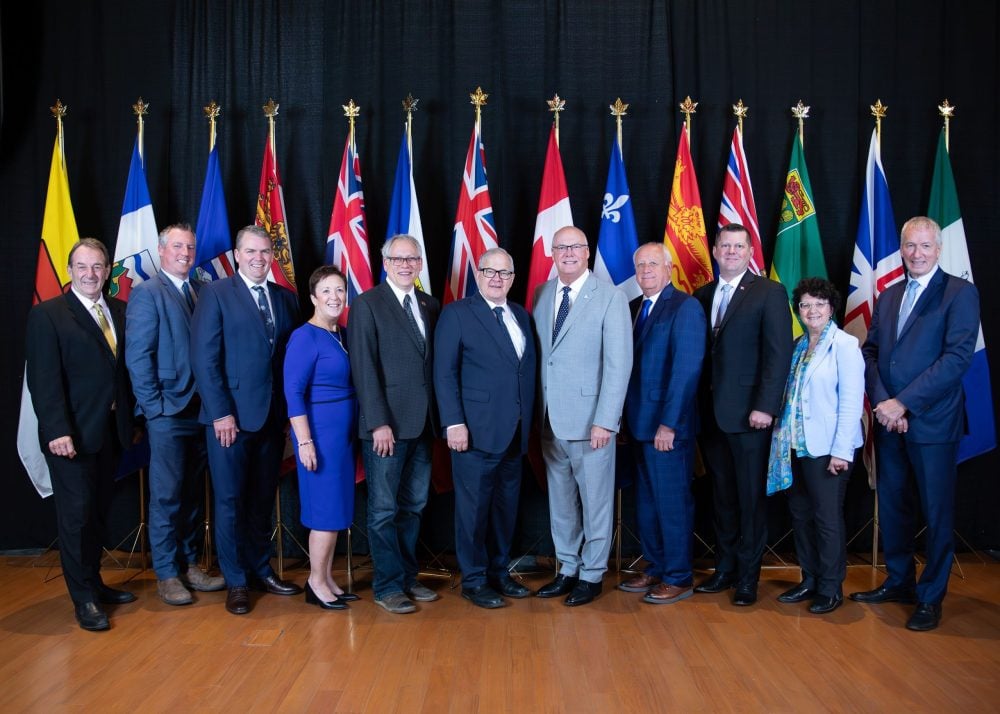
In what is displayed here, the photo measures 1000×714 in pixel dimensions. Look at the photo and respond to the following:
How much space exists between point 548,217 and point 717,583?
209 cm

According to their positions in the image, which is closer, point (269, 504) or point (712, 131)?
point (269, 504)

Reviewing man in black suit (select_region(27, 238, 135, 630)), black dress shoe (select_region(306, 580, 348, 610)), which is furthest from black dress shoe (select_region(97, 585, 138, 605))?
black dress shoe (select_region(306, 580, 348, 610))

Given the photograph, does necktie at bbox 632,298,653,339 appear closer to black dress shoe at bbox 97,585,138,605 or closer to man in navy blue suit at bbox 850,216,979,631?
man in navy blue suit at bbox 850,216,979,631

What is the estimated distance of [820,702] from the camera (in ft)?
9.19

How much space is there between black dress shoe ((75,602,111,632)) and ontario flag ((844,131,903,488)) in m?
3.83

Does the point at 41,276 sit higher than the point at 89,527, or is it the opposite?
the point at 41,276

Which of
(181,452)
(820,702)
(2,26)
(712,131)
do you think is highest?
(2,26)

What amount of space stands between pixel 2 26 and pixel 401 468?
3.62 m

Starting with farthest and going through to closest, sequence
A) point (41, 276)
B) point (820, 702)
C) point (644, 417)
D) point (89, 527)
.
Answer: point (41, 276) < point (644, 417) < point (89, 527) < point (820, 702)

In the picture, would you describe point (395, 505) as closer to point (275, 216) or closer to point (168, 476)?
point (168, 476)

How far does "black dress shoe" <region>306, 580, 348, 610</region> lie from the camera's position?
3.79 m

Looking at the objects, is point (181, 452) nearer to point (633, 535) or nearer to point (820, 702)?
point (633, 535)

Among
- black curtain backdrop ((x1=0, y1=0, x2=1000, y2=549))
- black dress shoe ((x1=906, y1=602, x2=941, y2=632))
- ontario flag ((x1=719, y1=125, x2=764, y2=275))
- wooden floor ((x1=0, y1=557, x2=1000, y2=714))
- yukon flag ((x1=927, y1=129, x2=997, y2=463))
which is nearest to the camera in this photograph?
wooden floor ((x1=0, y1=557, x2=1000, y2=714))

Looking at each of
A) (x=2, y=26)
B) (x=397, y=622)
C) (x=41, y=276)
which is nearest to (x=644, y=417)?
(x=397, y=622)
